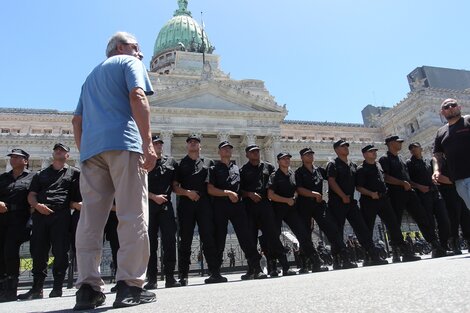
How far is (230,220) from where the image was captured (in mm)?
6312

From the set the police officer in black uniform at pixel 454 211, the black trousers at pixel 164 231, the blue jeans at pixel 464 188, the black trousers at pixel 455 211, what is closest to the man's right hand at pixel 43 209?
the black trousers at pixel 164 231

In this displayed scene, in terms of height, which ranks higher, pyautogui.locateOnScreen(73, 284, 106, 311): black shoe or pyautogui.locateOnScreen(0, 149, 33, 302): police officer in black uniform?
pyautogui.locateOnScreen(0, 149, 33, 302): police officer in black uniform

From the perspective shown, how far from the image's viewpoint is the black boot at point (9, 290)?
541 centimetres

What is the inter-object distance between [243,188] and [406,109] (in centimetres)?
4119

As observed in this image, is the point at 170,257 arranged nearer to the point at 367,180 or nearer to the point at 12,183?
the point at 12,183

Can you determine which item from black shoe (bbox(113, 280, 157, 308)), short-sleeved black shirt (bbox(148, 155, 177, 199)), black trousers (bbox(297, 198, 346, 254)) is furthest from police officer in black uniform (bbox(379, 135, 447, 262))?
black shoe (bbox(113, 280, 157, 308))

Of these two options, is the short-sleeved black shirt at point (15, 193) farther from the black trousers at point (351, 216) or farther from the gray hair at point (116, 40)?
the black trousers at point (351, 216)

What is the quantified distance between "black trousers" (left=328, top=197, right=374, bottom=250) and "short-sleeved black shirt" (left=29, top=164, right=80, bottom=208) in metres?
4.94

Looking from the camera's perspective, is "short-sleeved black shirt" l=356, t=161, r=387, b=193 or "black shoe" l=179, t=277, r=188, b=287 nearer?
"black shoe" l=179, t=277, r=188, b=287

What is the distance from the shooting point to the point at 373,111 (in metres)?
58.7

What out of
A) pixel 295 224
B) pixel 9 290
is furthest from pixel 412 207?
pixel 9 290

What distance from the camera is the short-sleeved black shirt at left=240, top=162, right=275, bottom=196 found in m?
6.80

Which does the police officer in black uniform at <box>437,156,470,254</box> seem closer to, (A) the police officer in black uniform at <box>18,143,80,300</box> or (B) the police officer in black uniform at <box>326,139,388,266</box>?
(B) the police officer in black uniform at <box>326,139,388,266</box>

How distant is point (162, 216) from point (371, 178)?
428 cm
